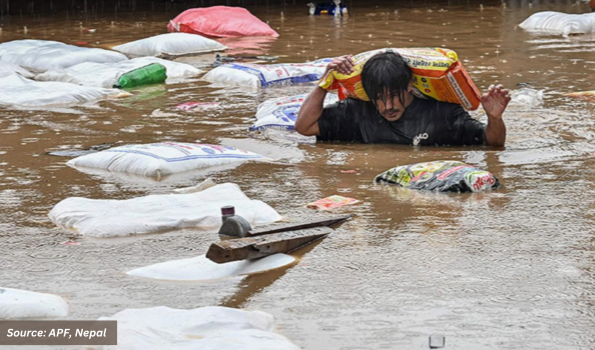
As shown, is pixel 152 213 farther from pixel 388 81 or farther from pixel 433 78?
pixel 433 78

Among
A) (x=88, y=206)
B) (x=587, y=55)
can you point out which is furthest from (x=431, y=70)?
(x=587, y=55)

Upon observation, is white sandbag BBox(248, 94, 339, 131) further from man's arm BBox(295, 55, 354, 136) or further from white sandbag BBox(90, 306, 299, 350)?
white sandbag BBox(90, 306, 299, 350)

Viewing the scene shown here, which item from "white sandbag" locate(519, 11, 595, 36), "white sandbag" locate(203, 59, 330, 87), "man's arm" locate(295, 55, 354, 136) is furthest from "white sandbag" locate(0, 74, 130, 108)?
"white sandbag" locate(519, 11, 595, 36)

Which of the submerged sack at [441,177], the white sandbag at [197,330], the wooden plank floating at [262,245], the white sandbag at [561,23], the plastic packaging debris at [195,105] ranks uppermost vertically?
the white sandbag at [561,23]

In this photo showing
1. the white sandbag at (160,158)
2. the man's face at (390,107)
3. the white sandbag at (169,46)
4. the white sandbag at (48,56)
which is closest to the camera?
the white sandbag at (160,158)

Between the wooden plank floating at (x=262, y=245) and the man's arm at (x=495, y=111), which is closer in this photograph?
the wooden plank floating at (x=262, y=245)

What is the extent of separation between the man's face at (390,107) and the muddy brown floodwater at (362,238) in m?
0.21

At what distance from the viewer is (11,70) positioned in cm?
883

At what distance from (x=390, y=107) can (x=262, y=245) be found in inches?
87.7

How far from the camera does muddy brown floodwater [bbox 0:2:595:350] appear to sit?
3170 millimetres

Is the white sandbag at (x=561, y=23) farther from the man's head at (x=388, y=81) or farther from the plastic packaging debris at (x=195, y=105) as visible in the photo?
the man's head at (x=388, y=81)

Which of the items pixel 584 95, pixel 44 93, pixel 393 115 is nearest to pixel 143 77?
pixel 44 93

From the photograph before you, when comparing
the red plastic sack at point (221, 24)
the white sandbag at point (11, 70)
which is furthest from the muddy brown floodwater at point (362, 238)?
the red plastic sack at point (221, 24)

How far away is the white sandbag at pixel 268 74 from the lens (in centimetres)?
852
